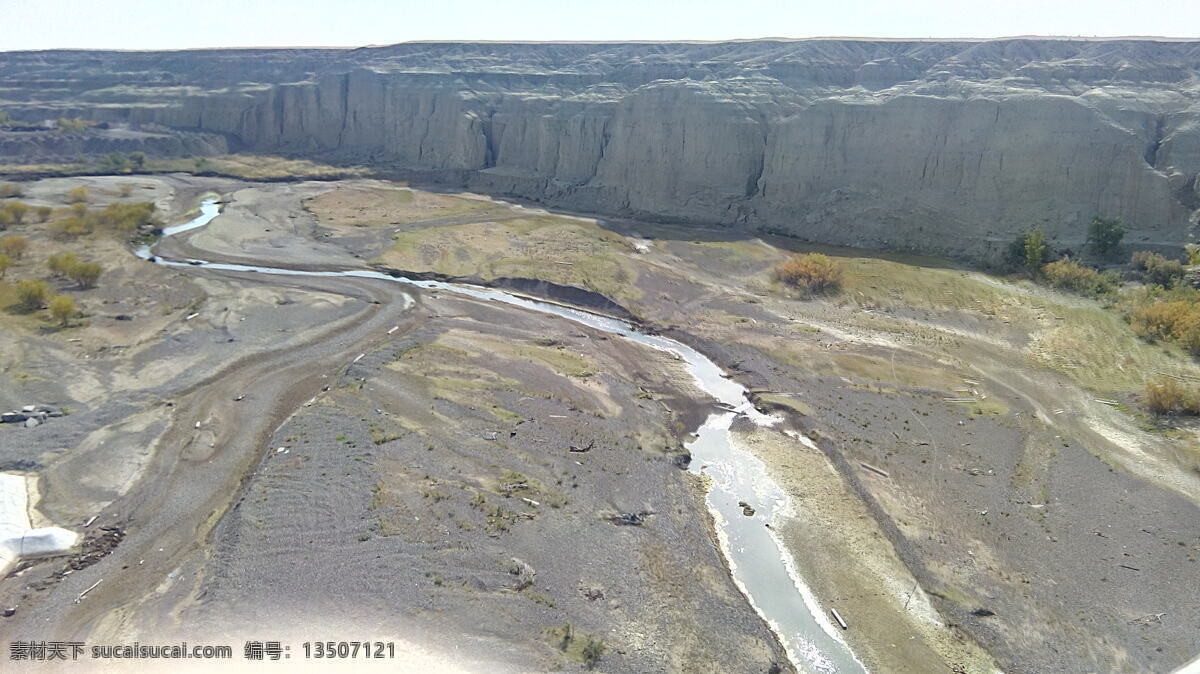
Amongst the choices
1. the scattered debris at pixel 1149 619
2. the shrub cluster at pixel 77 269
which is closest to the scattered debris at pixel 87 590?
the scattered debris at pixel 1149 619

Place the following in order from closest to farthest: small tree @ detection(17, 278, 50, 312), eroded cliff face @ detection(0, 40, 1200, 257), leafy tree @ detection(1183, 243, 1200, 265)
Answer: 1. small tree @ detection(17, 278, 50, 312)
2. leafy tree @ detection(1183, 243, 1200, 265)
3. eroded cliff face @ detection(0, 40, 1200, 257)

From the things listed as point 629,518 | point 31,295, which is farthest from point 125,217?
point 629,518

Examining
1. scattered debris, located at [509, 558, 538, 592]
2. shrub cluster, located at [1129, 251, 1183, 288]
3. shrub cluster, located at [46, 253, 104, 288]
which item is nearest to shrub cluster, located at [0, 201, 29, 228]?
shrub cluster, located at [46, 253, 104, 288]

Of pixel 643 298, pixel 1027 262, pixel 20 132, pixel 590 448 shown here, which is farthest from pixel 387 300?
pixel 20 132

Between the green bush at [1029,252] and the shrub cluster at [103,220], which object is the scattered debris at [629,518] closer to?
the green bush at [1029,252]

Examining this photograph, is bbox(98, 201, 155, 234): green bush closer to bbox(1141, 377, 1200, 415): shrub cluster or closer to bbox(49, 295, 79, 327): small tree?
bbox(49, 295, 79, 327): small tree

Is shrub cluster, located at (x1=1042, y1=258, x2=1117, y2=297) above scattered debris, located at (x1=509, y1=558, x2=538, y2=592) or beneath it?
above

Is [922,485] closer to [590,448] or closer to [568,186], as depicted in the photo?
[590,448]

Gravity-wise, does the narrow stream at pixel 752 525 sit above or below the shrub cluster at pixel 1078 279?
below
